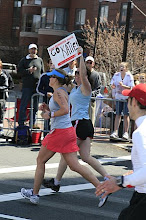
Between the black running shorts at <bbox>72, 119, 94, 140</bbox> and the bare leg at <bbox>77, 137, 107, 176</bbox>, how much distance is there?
77mm

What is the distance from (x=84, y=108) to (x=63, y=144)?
1485 millimetres

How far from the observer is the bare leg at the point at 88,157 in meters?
8.39

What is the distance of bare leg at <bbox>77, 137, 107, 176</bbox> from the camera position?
8.39 metres

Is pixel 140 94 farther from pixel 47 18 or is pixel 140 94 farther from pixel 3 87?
pixel 47 18

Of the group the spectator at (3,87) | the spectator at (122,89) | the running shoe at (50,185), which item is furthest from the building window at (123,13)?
the running shoe at (50,185)

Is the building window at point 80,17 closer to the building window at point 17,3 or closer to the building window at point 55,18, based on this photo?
the building window at point 55,18

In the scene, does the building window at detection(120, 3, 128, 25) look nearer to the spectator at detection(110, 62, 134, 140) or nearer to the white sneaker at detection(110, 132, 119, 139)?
the spectator at detection(110, 62, 134, 140)

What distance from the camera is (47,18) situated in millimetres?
54969

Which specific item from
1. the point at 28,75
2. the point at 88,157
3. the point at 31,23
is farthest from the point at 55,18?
the point at 88,157

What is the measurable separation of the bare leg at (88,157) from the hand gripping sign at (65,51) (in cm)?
278

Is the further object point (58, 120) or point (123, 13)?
point (123, 13)

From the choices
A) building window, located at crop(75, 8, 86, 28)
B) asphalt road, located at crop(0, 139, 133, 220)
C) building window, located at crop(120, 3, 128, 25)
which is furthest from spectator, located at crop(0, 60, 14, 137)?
building window, located at crop(75, 8, 86, 28)

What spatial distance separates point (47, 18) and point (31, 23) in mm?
4087

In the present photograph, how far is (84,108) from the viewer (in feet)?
29.1
